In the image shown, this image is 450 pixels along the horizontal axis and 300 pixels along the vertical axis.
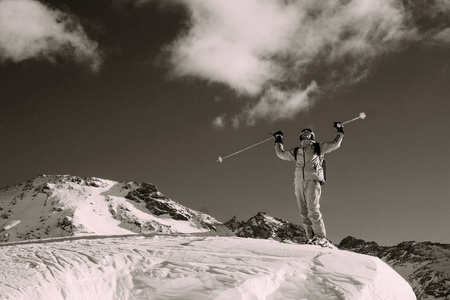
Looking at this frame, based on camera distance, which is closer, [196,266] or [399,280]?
[196,266]

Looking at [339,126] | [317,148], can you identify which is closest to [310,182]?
[317,148]

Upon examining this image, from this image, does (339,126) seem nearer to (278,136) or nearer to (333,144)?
(333,144)

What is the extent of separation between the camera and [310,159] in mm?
12195

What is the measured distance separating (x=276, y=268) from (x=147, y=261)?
6.09 ft

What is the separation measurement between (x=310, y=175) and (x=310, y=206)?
2.31ft

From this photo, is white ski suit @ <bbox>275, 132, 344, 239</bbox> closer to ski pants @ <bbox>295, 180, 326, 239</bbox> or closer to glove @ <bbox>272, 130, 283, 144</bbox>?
ski pants @ <bbox>295, 180, 326, 239</bbox>

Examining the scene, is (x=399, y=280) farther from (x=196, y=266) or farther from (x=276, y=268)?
(x=196, y=266)

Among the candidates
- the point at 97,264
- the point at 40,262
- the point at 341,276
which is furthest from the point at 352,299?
the point at 40,262

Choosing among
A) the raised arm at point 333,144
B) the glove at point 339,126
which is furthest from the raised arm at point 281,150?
the glove at point 339,126

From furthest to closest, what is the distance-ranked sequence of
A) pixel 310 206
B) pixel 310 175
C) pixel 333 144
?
pixel 333 144 → pixel 310 175 → pixel 310 206

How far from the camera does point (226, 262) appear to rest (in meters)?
7.79

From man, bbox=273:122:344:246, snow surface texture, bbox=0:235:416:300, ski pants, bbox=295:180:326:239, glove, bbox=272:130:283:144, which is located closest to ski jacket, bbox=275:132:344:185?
man, bbox=273:122:344:246

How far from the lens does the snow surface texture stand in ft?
21.8

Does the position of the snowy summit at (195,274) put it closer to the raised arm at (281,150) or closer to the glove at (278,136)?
the raised arm at (281,150)
